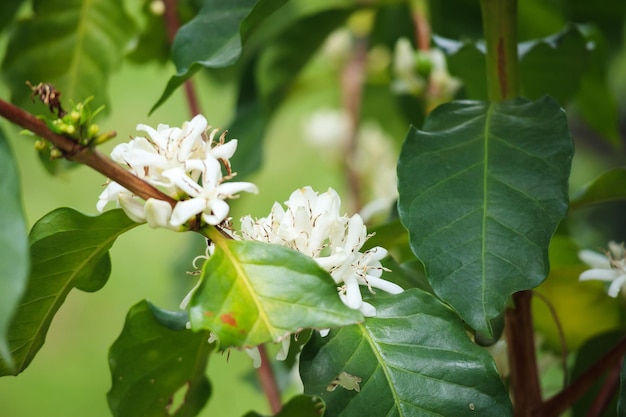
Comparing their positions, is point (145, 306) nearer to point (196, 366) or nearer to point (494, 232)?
point (196, 366)

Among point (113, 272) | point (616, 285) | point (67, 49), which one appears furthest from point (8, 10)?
point (113, 272)

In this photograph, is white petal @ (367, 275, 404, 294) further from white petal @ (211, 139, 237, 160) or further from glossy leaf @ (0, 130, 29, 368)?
glossy leaf @ (0, 130, 29, 368)

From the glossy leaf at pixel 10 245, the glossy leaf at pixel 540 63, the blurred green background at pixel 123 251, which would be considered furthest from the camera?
the blurred green background at pixel 123 251

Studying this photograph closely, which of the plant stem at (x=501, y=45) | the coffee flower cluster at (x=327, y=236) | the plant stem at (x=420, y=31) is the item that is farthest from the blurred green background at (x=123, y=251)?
the coffee flower cluster at (x=327, y=236)

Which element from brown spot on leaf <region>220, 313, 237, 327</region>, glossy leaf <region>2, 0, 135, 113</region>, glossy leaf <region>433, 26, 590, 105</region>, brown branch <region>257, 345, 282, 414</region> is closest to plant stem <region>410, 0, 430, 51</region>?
glossy leaf <region>433, 26, 590, 105</region>

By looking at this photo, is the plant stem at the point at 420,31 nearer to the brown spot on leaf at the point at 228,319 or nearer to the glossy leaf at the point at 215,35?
the glossy leaf at the point at 215,35

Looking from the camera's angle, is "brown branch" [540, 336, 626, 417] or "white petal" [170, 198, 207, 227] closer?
"white petal" [170, 198, 207, 227]

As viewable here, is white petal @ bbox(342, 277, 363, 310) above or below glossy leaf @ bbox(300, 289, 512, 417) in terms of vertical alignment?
above
